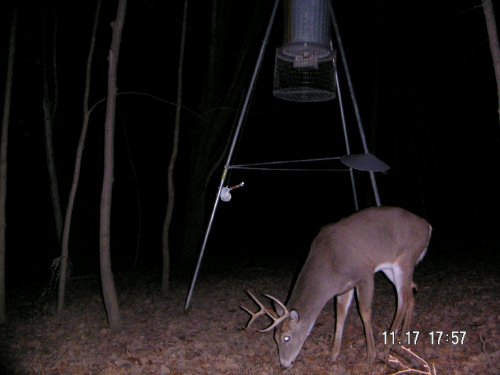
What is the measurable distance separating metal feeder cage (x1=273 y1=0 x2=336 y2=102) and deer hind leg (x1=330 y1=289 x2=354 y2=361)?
294 cm

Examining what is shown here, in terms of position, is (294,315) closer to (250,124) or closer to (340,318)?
(340,318)

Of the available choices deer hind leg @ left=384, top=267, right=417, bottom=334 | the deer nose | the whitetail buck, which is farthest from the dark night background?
the deer nose

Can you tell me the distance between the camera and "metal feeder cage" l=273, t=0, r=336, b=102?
7121 millimetres

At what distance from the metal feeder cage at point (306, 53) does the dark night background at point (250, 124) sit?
6.92 feet

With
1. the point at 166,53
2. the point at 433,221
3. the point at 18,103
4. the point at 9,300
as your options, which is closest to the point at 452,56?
the point at 433,221

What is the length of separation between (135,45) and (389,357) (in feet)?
41.2

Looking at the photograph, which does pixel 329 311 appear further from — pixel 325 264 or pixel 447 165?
pixel 447 165

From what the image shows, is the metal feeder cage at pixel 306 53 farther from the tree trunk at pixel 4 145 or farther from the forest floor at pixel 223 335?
the tree trunk at pixel 4 145

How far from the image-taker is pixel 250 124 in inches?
882

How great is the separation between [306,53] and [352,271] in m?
2.96

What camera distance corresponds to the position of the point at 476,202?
1056 inches

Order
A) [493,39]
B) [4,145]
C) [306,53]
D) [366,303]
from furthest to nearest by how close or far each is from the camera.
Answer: [4,145]
[306,53]
[366,303]
[493,39]

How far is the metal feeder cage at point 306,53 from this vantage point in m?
7.12

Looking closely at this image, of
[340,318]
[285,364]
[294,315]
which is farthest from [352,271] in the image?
[285,364]
